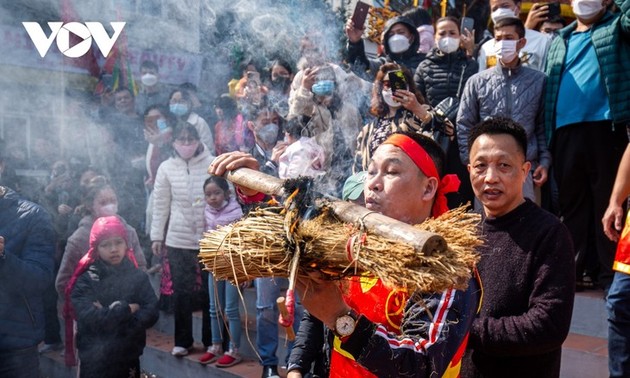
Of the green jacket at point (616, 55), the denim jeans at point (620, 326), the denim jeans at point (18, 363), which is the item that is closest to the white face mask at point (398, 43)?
the green jacket at point (616, 55)

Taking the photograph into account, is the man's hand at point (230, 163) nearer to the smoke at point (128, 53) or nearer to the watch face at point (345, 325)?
the watch face at point (345, 325)

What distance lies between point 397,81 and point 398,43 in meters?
1.44

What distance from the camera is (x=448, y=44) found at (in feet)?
18.0

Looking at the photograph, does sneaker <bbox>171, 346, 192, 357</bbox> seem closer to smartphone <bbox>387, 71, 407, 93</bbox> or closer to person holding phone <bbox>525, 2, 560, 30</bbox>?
smartphone <bbox>387, 71, 407, 93</bbox>

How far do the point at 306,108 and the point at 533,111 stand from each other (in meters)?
1.71

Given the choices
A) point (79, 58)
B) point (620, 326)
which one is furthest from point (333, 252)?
point (79, 58)

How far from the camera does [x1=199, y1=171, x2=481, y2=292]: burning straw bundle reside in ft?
5.42

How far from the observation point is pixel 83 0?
478cm

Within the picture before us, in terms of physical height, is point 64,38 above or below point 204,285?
above

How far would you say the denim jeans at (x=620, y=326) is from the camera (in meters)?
3.18

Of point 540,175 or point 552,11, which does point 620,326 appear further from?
point 552,11

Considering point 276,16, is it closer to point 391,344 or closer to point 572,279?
point 572,279

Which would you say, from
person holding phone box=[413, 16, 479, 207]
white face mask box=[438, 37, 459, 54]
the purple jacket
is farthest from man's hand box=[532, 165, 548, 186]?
the purple jacket

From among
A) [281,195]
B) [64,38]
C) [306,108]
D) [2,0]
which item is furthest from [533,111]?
[2,0]
